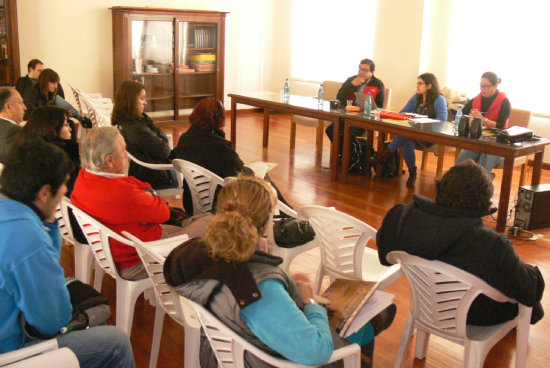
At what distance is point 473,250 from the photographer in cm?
220

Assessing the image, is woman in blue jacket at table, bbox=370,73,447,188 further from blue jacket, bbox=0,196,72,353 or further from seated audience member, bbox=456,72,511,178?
blue jacket, bbox=0,196,72,353

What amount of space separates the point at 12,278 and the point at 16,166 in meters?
0.36

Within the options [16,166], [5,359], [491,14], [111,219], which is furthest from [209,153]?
[491,14]

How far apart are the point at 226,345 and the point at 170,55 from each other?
24.1 ft

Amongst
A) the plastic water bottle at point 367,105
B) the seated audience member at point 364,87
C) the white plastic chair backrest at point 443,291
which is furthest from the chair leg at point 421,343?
the seated audience member at point 364,87

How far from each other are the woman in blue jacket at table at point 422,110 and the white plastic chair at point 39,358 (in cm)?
456

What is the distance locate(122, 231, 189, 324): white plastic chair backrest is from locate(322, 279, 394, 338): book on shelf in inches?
25.2

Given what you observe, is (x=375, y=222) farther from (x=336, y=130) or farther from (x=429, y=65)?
(x=429, y=65)

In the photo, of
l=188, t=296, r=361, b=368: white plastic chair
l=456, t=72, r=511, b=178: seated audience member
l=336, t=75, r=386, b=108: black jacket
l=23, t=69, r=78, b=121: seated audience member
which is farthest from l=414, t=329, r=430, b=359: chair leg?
l=23, t=69, r=78, b=121: seated audience member

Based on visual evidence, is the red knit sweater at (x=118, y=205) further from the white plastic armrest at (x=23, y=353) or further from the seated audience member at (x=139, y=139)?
the seated audience member at (x=139, y=139)

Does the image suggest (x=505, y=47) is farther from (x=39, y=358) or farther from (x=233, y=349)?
(x=39, y=358)

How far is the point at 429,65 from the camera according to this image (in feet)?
25.7

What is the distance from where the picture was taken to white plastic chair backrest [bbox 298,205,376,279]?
259 centimetres

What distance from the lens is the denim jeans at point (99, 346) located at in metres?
1.91
